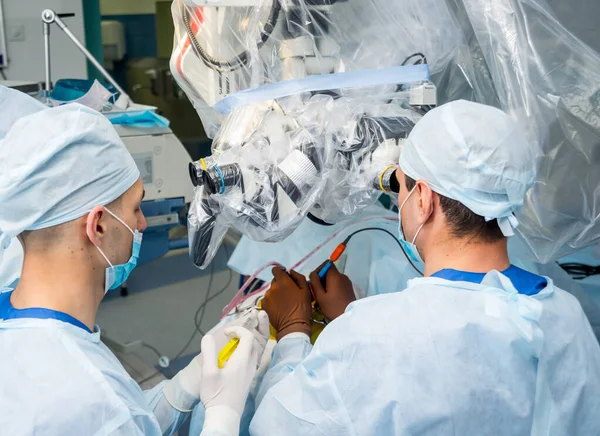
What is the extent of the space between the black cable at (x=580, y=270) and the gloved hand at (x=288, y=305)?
0.81m

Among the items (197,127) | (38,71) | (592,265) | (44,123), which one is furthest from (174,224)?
(197,127)

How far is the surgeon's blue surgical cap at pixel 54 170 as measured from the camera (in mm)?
917

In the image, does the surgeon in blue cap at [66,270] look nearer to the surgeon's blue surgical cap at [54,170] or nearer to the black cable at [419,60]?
the surgeon's blue surgical cap at [54,170]

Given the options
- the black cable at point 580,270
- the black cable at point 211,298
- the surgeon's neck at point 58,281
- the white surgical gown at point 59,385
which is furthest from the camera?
the black cable at point 211,298

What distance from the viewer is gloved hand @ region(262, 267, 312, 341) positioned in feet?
4.08

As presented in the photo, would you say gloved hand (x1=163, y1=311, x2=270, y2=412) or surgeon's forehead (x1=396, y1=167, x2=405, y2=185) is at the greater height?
surgeon's forehead (x1=396, y1=167, x2=405, y2=185)

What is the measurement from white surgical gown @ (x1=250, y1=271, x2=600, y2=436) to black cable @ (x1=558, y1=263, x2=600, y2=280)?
758 millimetres

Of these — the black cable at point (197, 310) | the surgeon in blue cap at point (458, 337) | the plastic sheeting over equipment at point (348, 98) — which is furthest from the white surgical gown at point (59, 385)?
the black cable at point (197, 310)

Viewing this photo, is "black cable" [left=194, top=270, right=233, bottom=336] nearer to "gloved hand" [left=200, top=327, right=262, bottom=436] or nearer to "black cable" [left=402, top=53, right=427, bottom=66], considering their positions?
"gloved hand" [left=200, top=327, right=262, bottom=436]

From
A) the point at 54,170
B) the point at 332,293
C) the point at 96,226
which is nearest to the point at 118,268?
the point at 96,226

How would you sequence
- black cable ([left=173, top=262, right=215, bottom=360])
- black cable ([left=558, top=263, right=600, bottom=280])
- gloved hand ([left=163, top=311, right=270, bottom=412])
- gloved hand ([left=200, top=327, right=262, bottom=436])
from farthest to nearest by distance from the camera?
black cable ([left=173, top=262, right=215, bottom=360]) → black cable ([left=558, top=263, right=600, bottom=280]) → gloved hand ([left=163, top=311, right=270, bottom=412]) → gloved hand ([left=200, top=327, right=262, bottom=436])

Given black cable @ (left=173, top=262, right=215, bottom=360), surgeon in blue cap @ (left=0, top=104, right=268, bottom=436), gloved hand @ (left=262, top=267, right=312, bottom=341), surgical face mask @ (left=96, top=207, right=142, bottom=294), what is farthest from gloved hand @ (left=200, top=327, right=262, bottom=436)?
black cable @ (left=173, top=262, right=215, bottom=360)

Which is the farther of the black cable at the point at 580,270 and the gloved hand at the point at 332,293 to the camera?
the black cable at the point at 580,270

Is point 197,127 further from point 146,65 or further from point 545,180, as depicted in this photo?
point 545,180
